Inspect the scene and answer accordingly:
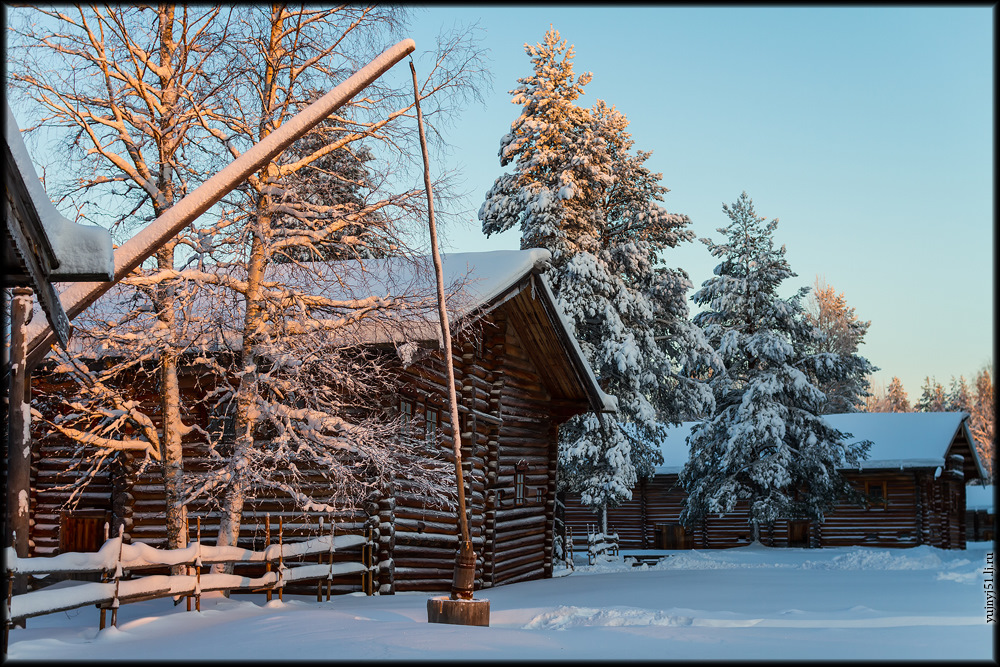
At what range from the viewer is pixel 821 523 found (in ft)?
119

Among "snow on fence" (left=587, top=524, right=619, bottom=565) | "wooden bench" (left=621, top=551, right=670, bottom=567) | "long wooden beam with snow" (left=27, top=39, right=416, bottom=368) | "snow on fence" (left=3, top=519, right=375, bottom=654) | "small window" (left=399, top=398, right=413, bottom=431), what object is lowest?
"wooden bench" (left=621, top=551, right=670, bottom=567)

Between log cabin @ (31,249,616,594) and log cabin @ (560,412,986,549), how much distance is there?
13646 millimetres

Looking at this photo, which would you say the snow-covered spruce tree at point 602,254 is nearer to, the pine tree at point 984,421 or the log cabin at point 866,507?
the log cabin at point 866,507

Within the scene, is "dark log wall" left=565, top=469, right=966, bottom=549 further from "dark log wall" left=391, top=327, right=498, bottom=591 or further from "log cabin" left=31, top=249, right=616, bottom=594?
"dark log wall" left=391, top=327, right=498, bottom=591

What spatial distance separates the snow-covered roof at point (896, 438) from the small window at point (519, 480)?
14751 mm

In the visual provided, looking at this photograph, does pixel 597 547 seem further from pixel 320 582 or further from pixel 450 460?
pixel 320 582

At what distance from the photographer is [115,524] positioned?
56.0 ft

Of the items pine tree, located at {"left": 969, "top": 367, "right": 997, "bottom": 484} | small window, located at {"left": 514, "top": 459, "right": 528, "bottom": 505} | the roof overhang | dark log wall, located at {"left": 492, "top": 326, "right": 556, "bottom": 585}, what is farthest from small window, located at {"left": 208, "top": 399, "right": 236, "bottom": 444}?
pine tree, located at {"left": 969, "top": 367, "right": 997, "bottom": 484}

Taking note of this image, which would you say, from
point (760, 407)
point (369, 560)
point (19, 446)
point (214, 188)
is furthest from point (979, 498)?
point (214, 188)

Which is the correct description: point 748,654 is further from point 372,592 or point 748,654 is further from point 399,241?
point 372,592

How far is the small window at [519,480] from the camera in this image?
21266 millimetres

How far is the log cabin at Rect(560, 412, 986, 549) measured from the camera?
3659 cm

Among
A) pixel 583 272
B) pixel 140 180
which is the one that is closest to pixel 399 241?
pixel 140 180

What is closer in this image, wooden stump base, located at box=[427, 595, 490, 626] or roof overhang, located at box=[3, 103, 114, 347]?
roof overhang, located at box=[3, 103, 114, 347]
